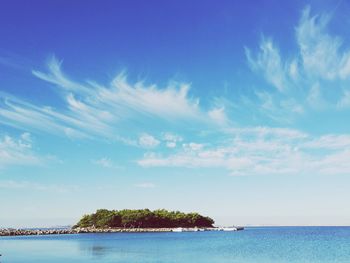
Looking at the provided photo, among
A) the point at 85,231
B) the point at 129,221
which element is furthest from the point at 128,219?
the point at 85,231

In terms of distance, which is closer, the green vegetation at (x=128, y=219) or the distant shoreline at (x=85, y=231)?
the distant shoreline at (x=85, y=231)

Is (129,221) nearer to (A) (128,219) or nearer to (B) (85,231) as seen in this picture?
(A) (128,219)

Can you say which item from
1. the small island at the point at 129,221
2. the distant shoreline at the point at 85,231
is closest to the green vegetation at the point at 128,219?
the small island at the point at 129,221

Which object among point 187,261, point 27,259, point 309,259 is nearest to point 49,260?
point 27,259

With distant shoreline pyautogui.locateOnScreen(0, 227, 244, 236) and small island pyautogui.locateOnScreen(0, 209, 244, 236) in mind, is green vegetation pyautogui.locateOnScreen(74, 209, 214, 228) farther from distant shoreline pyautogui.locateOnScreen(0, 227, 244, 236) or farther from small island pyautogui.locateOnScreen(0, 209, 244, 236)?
distant shoreline pyautogui.locateOnScreen(0, 227, 244, 236)

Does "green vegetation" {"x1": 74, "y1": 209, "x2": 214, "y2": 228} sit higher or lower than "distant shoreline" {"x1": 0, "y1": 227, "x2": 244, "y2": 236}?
higher

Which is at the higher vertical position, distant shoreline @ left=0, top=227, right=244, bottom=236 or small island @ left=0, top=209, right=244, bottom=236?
small island @ left=0, top=209, right=244, bottom=236

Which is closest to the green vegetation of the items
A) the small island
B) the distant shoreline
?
the small island

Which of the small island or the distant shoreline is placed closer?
the distant shoreline

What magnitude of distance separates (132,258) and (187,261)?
774cm

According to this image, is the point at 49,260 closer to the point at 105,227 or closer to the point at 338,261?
the point at 338,261

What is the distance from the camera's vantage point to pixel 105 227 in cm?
18250

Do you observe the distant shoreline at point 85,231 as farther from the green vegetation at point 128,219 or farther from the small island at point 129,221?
Answer: the green vegetation at point 128,219

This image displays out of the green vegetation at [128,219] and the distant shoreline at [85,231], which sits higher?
the green vegetation at [128,219]
